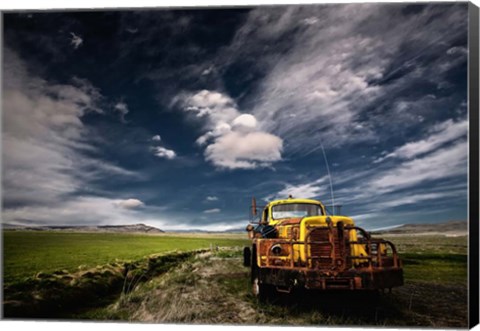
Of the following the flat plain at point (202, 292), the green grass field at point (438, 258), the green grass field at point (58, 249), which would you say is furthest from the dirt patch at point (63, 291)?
the green grass field at point (438, 258)

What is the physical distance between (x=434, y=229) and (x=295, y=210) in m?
2.61

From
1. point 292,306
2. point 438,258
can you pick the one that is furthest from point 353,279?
point 438,258

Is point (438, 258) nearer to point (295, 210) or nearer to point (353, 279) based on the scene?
point (295, 210)

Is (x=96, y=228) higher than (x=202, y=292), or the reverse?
(x=96, y=228)

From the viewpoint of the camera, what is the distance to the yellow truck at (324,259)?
5684mm

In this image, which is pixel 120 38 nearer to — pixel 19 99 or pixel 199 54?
pixel 199 54

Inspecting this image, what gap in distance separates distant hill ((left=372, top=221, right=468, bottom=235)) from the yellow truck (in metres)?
1.46

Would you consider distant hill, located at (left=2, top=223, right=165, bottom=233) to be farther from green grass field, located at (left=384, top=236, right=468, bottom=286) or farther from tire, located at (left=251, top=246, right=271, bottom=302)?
green grass field, located at (left=384, top=236, right=468, bottom=286)

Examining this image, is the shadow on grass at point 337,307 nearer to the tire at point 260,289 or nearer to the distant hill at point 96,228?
the tire at point 260,289

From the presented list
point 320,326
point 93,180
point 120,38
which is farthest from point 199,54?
point 320,326

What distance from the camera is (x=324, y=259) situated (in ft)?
20.2

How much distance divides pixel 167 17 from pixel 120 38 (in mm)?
1120

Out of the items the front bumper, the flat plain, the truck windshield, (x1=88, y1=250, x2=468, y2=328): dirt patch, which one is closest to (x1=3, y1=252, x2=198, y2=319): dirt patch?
the flat plain

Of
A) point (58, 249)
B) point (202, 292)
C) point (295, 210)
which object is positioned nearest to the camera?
point (295, 210)
